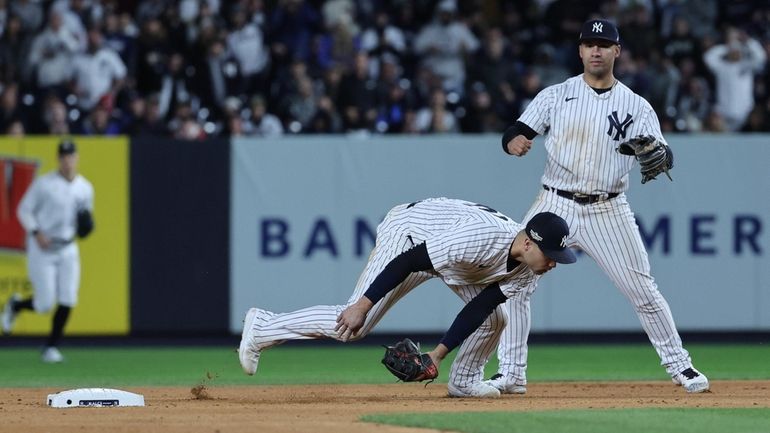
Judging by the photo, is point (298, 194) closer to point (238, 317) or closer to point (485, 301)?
point (238, 317)

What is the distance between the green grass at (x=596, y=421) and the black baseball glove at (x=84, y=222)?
19.4ft

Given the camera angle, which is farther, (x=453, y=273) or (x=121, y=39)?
(x=121, y=39)

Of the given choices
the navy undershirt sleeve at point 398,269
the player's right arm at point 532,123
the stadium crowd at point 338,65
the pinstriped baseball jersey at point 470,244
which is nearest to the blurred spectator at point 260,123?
the stadium crowd at point 338,65

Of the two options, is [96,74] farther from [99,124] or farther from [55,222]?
[55,222]

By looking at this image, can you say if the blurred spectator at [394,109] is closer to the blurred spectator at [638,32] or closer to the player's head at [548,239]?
the blurred spectator at [638,32]

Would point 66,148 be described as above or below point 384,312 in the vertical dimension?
above

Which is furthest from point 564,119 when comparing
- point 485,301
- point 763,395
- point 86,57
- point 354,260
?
point 86,57

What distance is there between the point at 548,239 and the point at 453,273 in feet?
2.35

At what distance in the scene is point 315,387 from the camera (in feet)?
32.4

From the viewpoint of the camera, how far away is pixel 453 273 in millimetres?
8109

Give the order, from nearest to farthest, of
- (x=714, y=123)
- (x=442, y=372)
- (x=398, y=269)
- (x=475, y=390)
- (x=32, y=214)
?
1. (x=398, y=269)
2. (x=475, y=390)
3. (x=442, y=372)
4. (x=32, y=214)
5. (x=714, y=123)

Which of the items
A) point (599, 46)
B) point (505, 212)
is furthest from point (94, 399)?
point (505, 212)

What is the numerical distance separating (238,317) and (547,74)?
4.70m

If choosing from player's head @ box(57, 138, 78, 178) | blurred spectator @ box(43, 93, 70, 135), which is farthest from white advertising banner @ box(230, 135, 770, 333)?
blurred spectator @ box(43, 93, 70, 135)
